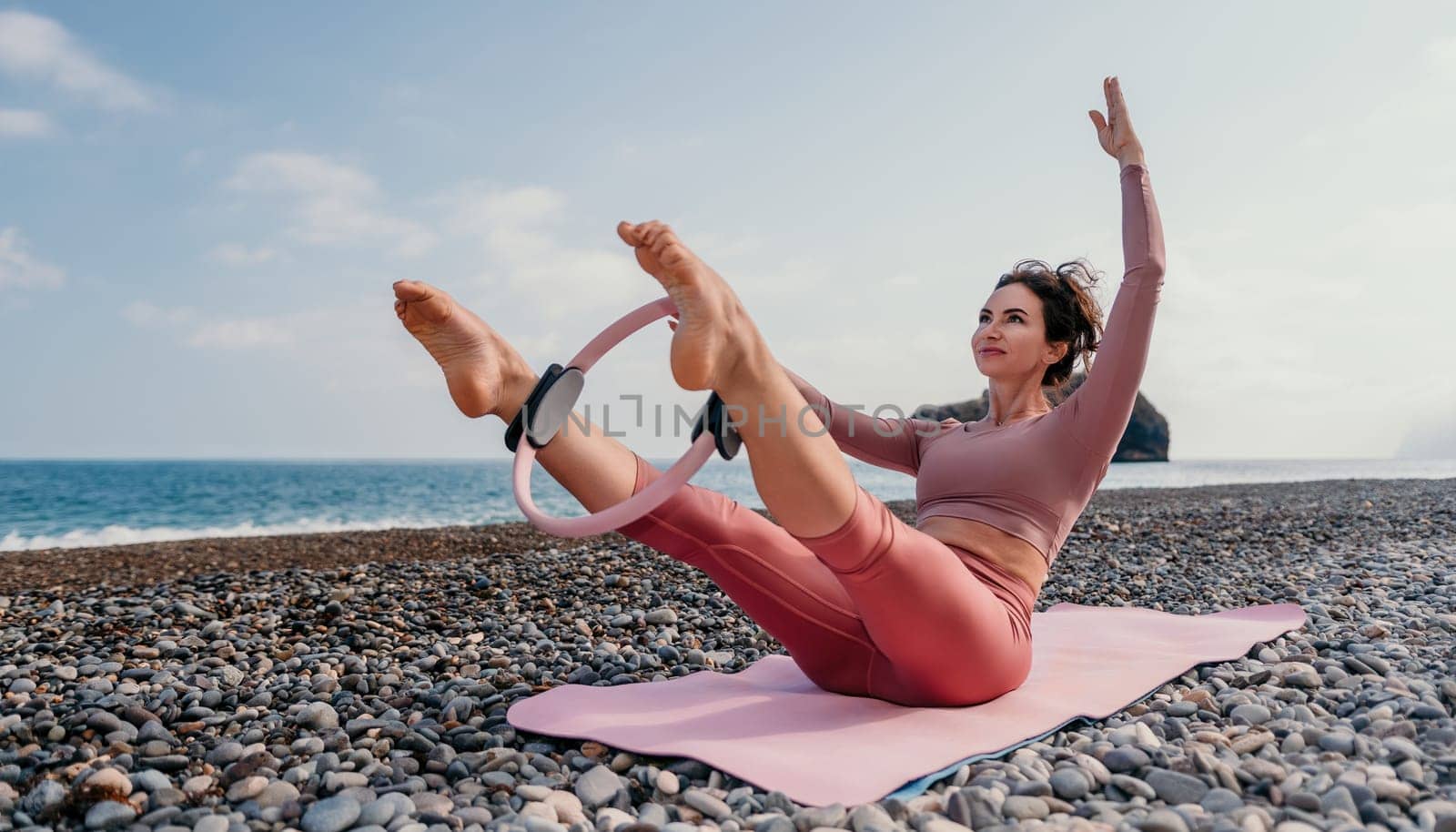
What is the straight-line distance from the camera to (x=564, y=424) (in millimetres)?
2768

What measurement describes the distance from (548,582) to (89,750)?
3.42 meters

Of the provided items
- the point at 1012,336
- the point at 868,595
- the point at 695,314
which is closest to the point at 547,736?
the point at 868,595

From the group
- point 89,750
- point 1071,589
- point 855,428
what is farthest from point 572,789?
point 1071,589

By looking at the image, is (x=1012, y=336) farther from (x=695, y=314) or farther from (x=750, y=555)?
(x=695, y=314)

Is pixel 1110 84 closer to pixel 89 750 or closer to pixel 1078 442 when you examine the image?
pixel 1078 442

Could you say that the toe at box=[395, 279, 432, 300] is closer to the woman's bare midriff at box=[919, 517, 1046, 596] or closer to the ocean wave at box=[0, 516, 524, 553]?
the woman's bare midriff at box=[919, 517, 1046, 596]

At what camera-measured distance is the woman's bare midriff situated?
3008 millimetres

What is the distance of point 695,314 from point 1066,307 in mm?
1945

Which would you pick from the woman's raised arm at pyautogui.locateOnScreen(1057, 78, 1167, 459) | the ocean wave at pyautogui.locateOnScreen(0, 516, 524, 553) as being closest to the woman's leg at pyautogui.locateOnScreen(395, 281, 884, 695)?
the woman's raised arm at pyautogui.locateOnScreen(1057, 78, 1167, 459)

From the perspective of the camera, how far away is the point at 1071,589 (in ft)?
19.9

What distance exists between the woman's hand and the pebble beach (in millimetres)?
1920

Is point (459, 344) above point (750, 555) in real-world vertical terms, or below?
above

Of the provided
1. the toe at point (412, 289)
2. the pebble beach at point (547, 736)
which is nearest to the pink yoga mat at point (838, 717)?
the pebble beach at point (547, 736)

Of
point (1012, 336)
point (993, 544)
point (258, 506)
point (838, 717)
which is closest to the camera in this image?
point (838, 717)
